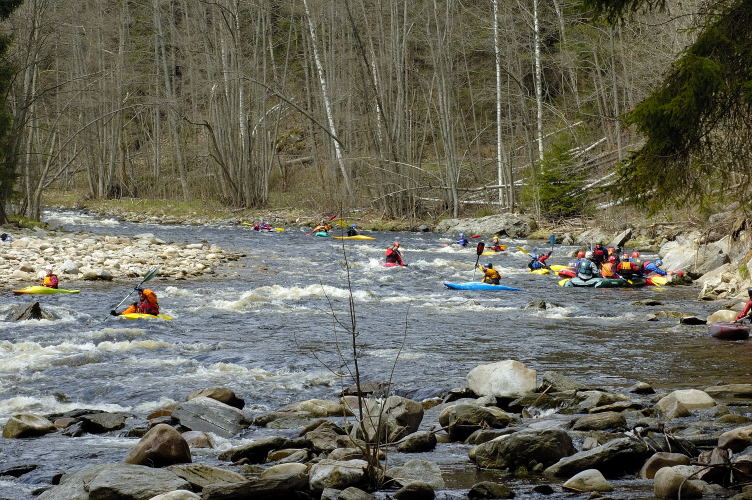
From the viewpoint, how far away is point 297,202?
3494cm

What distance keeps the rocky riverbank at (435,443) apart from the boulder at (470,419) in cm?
1

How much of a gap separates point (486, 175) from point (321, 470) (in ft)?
99.7

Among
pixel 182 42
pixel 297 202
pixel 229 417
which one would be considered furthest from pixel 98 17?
pixel 229 417

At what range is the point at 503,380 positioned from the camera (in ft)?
23.4

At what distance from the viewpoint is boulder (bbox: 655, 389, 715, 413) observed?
6.34 m

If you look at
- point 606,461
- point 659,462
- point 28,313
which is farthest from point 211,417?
point 28,313

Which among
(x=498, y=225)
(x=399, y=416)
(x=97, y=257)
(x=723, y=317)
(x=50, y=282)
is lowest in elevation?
(x=723, y=317)

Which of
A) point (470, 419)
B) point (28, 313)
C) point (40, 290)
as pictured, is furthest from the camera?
point (40, 290)

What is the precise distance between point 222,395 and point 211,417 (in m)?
0.66

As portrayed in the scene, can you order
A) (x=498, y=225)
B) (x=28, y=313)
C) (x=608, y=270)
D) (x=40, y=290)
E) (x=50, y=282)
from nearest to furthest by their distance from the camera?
(x=28, y=313) < (x=40, y=290) < (x=50, y=282) < (x=608, y=270) < (x=498, y=225)

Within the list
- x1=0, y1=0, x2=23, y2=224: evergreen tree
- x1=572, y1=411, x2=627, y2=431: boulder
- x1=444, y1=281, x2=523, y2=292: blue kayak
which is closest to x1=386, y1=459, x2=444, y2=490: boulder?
x1=572, y1=411, x2=627, y2=431: boulder

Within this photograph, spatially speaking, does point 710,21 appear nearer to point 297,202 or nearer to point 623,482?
point 623,482

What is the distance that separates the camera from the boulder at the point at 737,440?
16.4 feet

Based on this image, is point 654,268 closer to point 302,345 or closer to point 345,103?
point 302,345
